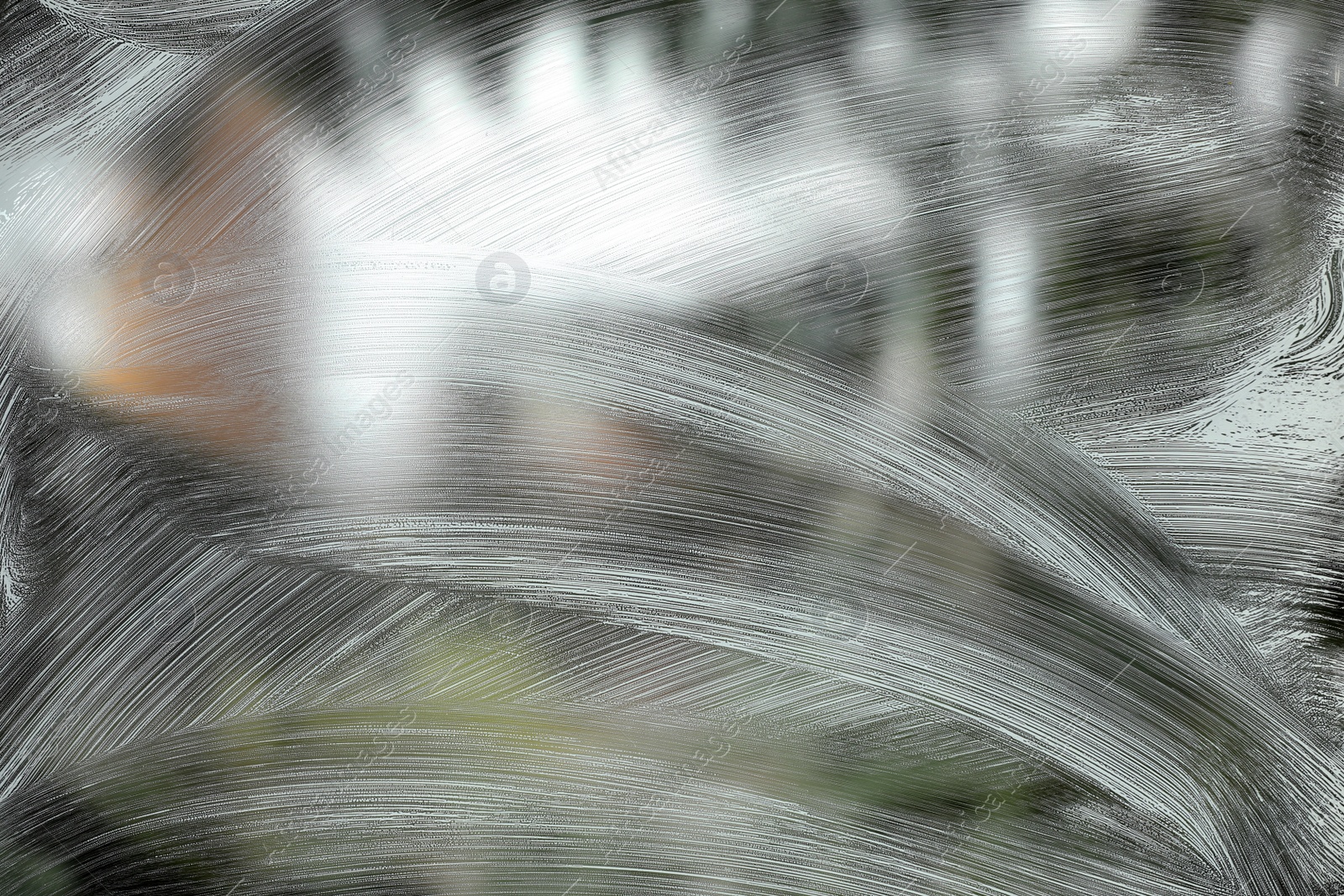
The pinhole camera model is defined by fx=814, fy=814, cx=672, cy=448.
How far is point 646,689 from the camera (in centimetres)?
76

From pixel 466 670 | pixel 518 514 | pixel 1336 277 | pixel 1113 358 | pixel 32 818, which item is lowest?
pixel 32 818

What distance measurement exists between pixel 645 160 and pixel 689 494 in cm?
33

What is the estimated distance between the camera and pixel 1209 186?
2.56ft

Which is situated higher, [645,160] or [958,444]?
[645,160]

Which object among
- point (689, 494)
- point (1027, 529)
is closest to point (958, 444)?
point (1027, 529)

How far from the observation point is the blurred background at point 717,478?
76cm

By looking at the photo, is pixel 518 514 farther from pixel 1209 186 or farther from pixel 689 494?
pixel 1209 186

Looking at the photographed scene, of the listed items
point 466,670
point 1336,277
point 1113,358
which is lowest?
point 466,670

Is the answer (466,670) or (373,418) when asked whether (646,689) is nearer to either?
(466,670)

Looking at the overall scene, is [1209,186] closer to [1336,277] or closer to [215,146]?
[1336,277]

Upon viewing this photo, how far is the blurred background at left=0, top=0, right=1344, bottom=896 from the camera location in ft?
2.49

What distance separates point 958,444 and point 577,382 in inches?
14.4

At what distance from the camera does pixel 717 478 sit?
0.77 m

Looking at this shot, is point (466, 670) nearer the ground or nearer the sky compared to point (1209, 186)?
nearer the ground
